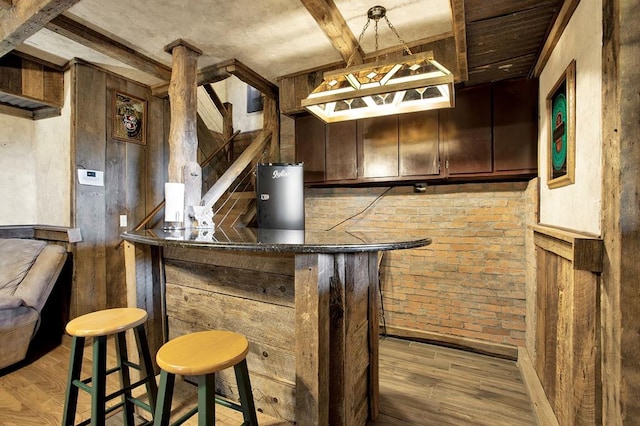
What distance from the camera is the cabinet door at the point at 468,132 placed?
265cm

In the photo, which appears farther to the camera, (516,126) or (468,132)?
(468,132)

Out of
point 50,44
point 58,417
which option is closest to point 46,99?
point 50,44

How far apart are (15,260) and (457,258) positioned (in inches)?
163

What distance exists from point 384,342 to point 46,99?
421 cm

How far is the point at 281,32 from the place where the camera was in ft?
8.30

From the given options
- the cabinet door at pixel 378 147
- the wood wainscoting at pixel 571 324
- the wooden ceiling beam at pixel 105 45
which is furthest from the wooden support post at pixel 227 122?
the wood wainscoting at pixel 571 324

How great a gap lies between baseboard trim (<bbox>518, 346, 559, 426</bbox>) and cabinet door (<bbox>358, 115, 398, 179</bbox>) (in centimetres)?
198

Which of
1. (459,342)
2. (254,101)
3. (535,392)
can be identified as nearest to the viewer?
(535,392)

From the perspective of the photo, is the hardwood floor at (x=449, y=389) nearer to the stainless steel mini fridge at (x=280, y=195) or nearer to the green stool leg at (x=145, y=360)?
the green stool leg at (x=145, y=360)

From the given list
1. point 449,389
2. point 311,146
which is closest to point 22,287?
point 311,146

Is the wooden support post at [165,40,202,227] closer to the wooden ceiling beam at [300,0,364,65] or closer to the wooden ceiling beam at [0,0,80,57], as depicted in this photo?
the wooden ceiling beam at [0,0,80,57]

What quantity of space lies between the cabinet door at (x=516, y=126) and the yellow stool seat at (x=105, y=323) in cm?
291

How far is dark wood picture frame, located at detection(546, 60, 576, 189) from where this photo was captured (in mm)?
1604

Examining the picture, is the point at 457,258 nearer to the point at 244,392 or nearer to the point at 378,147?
the point at 378,147
